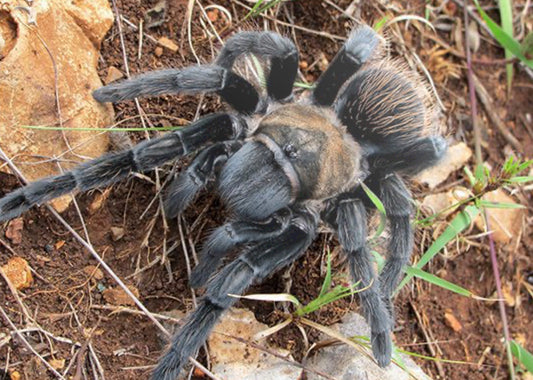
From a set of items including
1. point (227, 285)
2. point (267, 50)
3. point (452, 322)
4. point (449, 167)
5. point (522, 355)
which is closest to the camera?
point (227, 285)

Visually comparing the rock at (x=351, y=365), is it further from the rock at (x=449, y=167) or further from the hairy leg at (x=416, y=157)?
the rock at (x=449, y=167)

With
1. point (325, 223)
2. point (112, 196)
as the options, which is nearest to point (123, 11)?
point (112, 196)

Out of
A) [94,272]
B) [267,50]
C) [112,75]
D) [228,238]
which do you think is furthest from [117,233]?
[267,50]

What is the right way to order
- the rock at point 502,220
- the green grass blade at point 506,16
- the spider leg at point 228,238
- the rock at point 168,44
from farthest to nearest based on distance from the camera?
the green grass blade at point 506,16
the rock at point 502,220
the rock at point 168,44
the spider leg at point 228,238

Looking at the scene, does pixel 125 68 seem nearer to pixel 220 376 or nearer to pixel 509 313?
pixel 220 376

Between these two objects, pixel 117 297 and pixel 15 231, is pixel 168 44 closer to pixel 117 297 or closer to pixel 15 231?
pixel 15 231

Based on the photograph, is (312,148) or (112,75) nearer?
(312,148)

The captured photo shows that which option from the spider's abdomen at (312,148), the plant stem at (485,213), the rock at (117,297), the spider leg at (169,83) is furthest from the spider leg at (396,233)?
the rock at (117,297)
